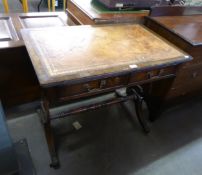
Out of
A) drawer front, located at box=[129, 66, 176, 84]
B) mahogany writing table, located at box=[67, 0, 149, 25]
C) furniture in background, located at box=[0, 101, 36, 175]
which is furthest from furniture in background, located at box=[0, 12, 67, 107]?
drawer front, located at box=[129, 66, 176, 84]

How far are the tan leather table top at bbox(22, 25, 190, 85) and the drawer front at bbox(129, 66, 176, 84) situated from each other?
0.09m

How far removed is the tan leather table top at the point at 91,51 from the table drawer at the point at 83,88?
81 millimetres

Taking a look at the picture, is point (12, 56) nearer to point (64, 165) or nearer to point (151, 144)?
point (64, 165)

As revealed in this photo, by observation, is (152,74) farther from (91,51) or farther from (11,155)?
(11,155)

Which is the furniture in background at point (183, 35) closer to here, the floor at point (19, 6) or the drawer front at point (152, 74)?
the drawer front at point (152, 74)

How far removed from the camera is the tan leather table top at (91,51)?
37.2 inches

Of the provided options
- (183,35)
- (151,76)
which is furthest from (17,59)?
(183,35)

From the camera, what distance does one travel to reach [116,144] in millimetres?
1585

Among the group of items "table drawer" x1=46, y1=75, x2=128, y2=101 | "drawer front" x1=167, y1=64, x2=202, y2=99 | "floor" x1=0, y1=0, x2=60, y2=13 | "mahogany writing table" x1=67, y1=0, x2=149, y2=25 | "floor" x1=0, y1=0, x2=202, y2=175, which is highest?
"mahogany writing table" x1=67, y1=0, x2=149, y2=25

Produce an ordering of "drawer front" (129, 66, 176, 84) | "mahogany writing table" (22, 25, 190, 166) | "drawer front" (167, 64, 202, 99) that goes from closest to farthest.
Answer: "mahogany writing table" (22, 25, 190, 166) < "drawer front" (129, 66, 176, 84) < "drawer front" (167, 64, 202, 99)

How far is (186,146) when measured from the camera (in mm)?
1654

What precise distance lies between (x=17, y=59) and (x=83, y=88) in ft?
2.26

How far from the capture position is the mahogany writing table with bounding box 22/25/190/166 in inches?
37.1

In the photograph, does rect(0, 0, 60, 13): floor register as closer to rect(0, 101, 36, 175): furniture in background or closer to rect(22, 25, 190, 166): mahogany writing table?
rect(22, 25, 190, 166): mahogany writing table
